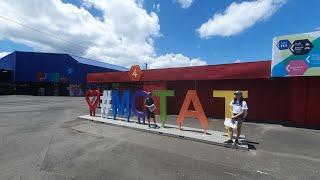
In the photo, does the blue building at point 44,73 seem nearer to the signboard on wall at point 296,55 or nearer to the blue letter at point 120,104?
the blue letter at point 120,104

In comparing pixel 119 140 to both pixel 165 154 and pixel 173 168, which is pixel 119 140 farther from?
pixel 173 168

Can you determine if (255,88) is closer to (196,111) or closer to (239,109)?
(196,111)

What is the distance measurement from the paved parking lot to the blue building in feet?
157

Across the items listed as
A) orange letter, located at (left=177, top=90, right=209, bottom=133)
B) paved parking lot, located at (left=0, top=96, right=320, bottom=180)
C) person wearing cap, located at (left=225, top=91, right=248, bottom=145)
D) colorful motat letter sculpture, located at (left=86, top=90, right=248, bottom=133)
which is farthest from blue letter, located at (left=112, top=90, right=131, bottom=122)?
person wearing cap, located at (left=225, top=91, right=248, bottom=145)

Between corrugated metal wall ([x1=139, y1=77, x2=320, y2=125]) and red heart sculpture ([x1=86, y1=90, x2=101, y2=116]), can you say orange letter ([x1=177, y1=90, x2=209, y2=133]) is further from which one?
red heart sculpture ([x1=86, y1=90, x2=101, y2=116])

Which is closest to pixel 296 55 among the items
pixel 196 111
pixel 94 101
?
pixel 196 111

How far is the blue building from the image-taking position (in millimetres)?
57812

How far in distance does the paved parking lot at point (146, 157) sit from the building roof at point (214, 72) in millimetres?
4100

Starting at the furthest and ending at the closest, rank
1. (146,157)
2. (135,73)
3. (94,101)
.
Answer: (135,73) < (94,101) < (146,157)

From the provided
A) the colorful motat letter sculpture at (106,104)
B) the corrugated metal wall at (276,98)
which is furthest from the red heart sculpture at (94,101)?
the corrugated metal wall at (276,98)

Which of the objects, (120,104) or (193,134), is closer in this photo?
(193,134)

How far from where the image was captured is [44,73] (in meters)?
58.5

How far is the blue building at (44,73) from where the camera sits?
57.8 metres

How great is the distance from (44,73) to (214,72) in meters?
48.1
